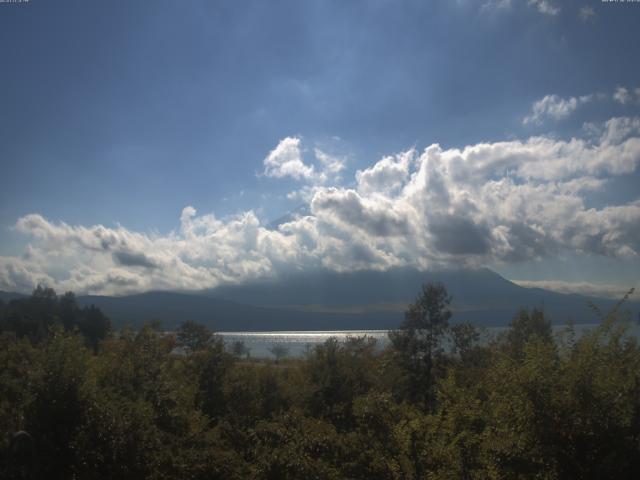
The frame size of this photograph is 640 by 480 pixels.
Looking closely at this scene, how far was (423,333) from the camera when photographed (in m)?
35.3

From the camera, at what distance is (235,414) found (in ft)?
75.7

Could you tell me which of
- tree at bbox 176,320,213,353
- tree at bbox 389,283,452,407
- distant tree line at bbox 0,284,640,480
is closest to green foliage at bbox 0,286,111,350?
tree at bbox 176,320,213,353

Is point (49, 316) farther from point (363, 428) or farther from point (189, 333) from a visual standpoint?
point (363, 428)

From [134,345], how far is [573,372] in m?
17.1

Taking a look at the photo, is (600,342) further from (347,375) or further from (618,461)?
(347,375)

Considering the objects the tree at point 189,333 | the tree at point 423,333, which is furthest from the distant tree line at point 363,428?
the tree at point 189,333

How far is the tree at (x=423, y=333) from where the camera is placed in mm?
34469

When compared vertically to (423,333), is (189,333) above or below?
below

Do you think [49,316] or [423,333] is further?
[49,316]

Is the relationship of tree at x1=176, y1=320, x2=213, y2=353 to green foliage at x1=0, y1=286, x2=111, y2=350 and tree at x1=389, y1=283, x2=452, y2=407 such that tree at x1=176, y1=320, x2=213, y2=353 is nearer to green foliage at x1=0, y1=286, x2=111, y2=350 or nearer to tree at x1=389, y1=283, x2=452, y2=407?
green foliage at x1=0, y1=286, x2=111, y2=350

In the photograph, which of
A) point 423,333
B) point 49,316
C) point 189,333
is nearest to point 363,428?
point 423,333

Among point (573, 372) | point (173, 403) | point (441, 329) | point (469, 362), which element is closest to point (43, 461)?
point (173, 403)

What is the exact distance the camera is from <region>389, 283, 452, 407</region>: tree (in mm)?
34469

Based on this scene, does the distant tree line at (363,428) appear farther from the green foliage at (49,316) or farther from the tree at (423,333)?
the green foliage at (49,316)
